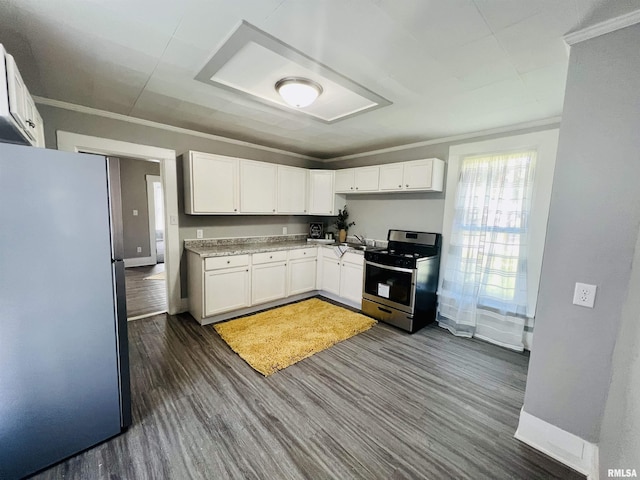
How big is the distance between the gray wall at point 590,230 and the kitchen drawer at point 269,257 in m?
2.94

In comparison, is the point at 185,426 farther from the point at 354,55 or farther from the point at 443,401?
the point at 354,55

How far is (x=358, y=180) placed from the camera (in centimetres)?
417

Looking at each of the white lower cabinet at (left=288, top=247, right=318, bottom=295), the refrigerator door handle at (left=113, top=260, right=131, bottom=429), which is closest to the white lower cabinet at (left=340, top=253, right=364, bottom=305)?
the white lower cabinet at (left=288, top=247, right=318, bottom=295)

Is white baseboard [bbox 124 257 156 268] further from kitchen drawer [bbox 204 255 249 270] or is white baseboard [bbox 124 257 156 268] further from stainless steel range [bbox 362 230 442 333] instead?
stainless steel range [bbox 362 230 442 333]

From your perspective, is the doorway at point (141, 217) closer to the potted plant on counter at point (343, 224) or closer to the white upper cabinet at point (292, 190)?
the white upper cabinet at point (292, 190)

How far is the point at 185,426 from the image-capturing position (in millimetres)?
1760

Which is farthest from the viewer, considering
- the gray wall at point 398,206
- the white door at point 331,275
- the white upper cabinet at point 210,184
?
the white door at point 331,275

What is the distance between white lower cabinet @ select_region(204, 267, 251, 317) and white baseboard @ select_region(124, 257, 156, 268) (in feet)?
13.9

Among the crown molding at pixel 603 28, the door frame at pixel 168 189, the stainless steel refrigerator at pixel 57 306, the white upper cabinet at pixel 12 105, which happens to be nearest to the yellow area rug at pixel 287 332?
the door frame at pixel 168 189

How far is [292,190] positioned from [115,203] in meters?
2.90

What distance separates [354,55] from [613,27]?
4.42 ft

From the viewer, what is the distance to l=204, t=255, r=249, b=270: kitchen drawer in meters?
3.14

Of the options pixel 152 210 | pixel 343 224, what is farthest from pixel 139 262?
pixel 343 224

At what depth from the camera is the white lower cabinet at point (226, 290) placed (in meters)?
3.17
